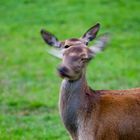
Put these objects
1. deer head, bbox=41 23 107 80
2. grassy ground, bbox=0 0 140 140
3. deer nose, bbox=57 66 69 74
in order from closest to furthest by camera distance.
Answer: deer nose, bbox=57 66 69 74 → deer head, bbox=41 23 107 80 → grassy ground, bbox=0 0 140 140

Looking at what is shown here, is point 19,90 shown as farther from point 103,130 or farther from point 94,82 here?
point 103,130

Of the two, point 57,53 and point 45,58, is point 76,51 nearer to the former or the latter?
point 57,53

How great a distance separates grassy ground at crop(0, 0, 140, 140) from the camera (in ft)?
39.9

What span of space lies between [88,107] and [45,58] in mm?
10162

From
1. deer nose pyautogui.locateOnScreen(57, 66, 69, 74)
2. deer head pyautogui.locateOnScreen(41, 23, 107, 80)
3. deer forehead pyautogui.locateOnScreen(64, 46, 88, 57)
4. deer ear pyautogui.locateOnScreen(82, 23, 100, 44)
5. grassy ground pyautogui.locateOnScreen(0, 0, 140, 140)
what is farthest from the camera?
grassy ground pyautogui.locateOnScreen(0, 0, 140, 140)

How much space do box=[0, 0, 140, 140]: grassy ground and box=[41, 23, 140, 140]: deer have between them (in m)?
2.72

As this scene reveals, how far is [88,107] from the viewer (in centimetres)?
796

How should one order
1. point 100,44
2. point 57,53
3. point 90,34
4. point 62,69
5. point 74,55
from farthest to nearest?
point 90,34 → point 100,44 → point 57,53 → point 74,55 → point 62,69

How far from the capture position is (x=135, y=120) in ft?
25.9

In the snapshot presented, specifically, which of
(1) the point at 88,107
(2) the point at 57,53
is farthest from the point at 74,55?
(1) the point at 88,107

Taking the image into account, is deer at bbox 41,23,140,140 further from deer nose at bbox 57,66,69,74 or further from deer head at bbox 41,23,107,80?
A: deer nose at bbox 57,66,69,74

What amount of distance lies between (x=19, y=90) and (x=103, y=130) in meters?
6.99

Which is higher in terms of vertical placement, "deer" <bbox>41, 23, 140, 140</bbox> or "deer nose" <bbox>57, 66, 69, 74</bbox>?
"deer nose" <bbox>57, 66, 69, 74</bbox>

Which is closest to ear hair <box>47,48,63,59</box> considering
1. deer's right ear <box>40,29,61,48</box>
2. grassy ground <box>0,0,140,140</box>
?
deer's right ear <box>40,29,61,48</box>
